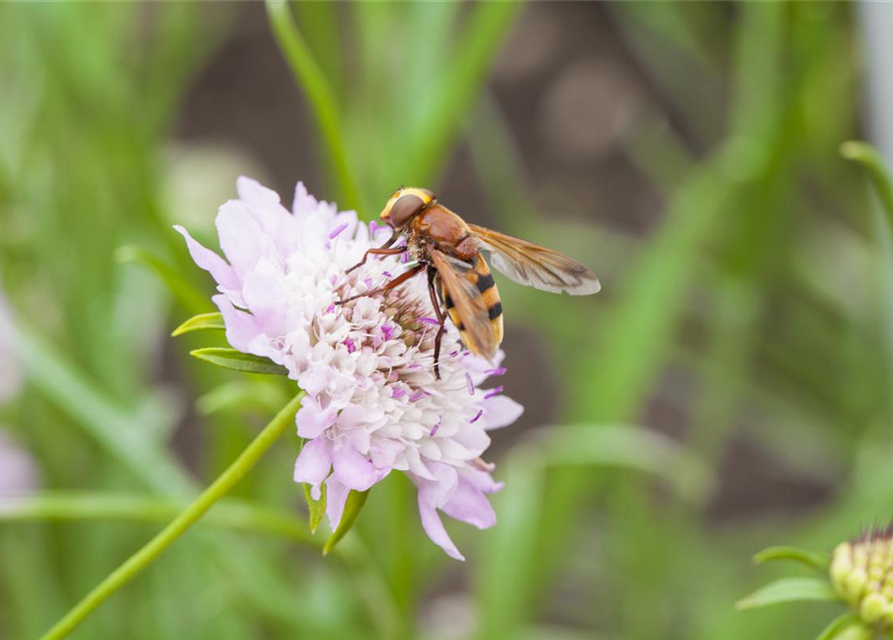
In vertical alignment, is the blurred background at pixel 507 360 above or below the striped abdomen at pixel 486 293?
above

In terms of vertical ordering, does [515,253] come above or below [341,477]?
above

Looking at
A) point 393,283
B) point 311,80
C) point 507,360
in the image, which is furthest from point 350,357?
point 507,360

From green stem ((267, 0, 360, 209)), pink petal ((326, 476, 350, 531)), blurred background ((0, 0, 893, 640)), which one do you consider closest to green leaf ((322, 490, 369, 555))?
pink petal ((326, 476, 350, 531))

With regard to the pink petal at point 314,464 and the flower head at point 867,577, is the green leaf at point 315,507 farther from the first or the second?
the flower head at point 867,577

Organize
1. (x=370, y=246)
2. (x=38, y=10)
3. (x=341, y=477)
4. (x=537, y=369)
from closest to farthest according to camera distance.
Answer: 1. (x=341, y=477)
2. (x=370, y=246)
3. (x=38, y=10)
4. (x=537, y=369)

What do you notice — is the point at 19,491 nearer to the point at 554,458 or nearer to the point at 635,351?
the point at 554,458

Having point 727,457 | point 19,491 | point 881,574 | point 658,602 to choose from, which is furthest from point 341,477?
point 727,457

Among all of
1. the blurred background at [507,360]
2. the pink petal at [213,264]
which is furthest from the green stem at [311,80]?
the pink petal at [213,264]
